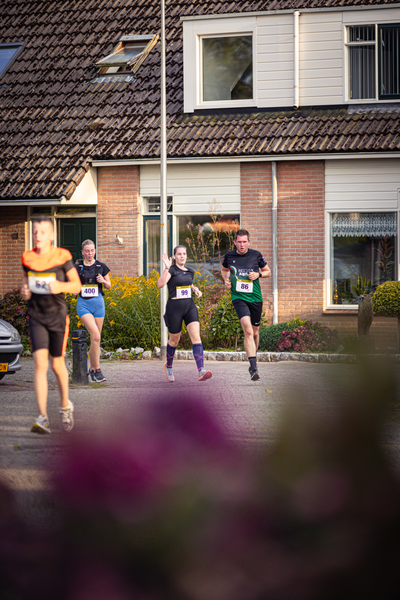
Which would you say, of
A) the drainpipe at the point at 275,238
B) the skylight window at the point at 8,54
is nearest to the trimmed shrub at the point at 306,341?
the drainpipe at the point at 275,238

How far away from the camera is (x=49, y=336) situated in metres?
6.52

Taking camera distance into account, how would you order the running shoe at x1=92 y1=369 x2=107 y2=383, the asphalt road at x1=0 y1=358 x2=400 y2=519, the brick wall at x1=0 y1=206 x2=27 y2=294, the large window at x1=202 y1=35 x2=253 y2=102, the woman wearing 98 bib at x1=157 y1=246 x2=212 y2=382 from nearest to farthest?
the asphalt road at x1=0 y1=358 x2=400 y2=519, the woman wearing 98 bib at x1=157 y1=246 x2=212 y2=382, the running shoe at x1=92 y1=369 x2=107 y2=383, the large window at x1=202 y1=35 x2=253 y2=102, the brick wall at x1=0 y1=206 x2=27 y2=294

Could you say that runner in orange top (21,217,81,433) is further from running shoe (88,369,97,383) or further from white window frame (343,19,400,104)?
white window frame (343,19,400,104)

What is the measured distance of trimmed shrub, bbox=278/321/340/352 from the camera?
12.9 metres

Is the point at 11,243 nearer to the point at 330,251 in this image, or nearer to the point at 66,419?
the point at 330,251

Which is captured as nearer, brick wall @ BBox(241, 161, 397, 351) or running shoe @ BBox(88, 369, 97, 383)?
running shoe @ BBox(88, 369, 97, 383)

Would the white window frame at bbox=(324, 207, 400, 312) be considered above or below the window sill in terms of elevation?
above

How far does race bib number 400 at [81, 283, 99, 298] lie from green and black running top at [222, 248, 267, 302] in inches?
72.9

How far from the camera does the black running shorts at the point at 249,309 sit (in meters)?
9.73

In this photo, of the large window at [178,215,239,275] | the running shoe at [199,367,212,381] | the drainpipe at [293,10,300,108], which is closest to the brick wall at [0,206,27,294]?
the large window at [178,215,239,275]

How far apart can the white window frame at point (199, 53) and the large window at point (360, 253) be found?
3473 mm

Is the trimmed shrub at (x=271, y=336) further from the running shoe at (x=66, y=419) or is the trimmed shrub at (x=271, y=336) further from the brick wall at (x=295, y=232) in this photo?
the running shoe at (x=66, y=419)

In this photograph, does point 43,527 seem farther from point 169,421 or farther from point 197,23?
point 197,23

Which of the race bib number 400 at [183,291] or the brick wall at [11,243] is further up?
the brick wall at [11,243]
